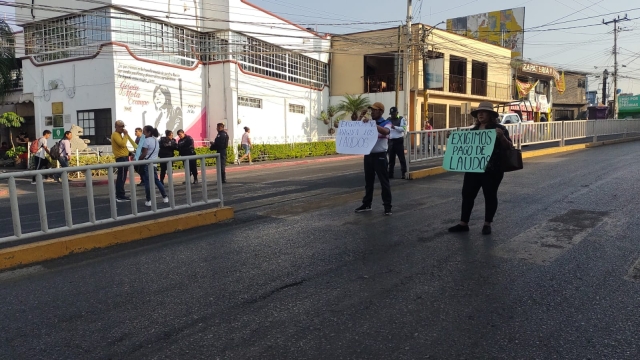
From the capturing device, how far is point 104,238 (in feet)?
19.3

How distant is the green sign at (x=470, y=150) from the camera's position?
5.93 m

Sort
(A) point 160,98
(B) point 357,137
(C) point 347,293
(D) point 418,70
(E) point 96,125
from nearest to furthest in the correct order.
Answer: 1. (C) point 347,293
2. (B) point 357,137
3. (E) point 96,125
4. (A) point 160,98
5. (D) point 418,70

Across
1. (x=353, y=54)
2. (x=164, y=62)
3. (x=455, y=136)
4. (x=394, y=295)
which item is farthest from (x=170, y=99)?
(x=394, y=295)

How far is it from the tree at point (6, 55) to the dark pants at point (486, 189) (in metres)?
22.1

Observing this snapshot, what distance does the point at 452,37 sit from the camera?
111 ft

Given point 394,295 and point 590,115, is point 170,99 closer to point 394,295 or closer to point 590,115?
point 394,295

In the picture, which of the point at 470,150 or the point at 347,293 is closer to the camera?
the point at 347,293

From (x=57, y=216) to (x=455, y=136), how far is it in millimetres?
5235

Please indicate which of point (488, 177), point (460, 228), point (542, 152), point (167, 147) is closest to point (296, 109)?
point (542, 152)

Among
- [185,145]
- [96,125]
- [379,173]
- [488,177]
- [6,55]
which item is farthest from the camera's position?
[6,55]

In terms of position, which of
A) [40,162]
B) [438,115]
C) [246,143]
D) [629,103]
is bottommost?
[40,162]

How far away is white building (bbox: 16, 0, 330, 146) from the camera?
63.7ft

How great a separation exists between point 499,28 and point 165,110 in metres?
36.9

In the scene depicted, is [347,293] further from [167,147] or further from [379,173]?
[167,147]
